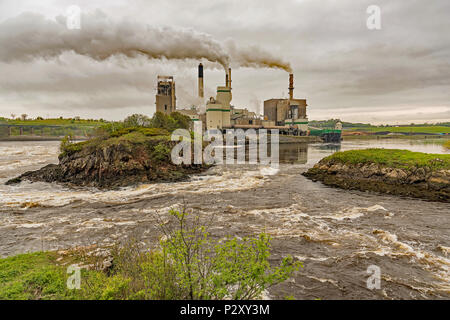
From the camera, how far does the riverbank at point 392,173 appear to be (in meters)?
17.7

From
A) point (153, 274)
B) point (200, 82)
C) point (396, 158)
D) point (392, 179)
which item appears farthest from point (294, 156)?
point (200, 82)

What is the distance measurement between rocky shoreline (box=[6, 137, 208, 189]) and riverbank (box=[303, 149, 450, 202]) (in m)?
16.4

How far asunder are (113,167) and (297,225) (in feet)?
68.0

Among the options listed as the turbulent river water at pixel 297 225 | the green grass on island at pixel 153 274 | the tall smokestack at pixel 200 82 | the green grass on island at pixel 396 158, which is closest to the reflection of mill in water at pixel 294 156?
the green grass on island at pixel 396 158

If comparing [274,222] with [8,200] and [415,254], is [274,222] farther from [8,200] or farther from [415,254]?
[8,200]

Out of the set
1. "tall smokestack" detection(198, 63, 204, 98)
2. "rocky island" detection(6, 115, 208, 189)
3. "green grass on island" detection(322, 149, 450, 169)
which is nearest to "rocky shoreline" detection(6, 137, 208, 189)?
"rocky island" detection(6, 115, 208, 189)

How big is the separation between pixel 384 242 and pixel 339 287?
4.55 metres

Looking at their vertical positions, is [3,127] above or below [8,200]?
above

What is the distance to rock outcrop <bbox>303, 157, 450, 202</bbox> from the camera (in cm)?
1736

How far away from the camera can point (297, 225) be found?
12.7m

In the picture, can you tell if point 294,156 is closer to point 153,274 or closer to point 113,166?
point 113,166
